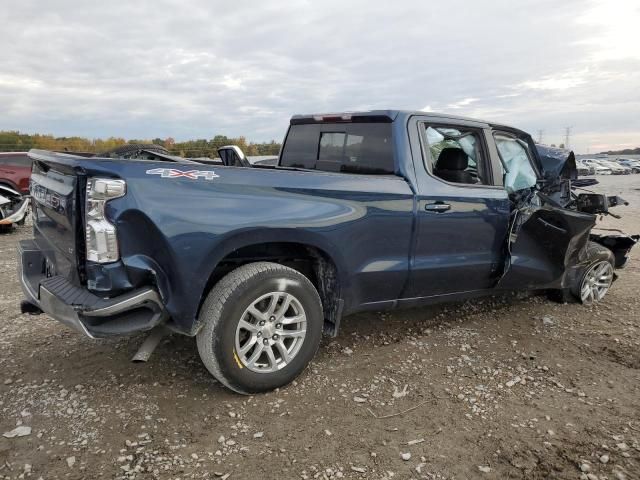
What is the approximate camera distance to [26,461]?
255 cm

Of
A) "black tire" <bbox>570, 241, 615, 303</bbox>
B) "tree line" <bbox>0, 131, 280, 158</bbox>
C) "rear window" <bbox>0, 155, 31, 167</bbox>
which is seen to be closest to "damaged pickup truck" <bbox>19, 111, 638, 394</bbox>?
"black tire" <bbox>570, 241, 615, 303</bbox>

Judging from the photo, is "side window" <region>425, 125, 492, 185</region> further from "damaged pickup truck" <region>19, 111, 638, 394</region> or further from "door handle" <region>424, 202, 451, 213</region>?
"door handle" <region>424, 202, 451, 213</region>

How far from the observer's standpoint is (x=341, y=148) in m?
4.23

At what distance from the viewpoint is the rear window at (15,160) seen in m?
11.1

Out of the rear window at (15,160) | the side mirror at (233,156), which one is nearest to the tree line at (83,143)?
the rear window at (15,160)

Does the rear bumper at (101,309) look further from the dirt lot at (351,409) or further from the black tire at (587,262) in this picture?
the black tire at (587,262)

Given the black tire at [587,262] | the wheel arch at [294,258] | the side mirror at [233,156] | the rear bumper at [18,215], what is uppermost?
the side mirror at [233,156]

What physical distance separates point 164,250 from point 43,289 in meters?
0.89

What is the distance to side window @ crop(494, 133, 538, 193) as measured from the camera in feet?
15.8

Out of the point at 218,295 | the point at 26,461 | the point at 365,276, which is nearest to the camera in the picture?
the point at 26,461

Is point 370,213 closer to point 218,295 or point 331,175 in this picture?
point 331,175

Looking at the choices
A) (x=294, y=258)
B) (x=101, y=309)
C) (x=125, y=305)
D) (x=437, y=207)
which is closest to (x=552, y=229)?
(x=437, y=207)

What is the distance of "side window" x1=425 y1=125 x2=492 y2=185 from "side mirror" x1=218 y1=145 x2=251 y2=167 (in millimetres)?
1812

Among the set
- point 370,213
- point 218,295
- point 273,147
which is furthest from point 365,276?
point 273,147
